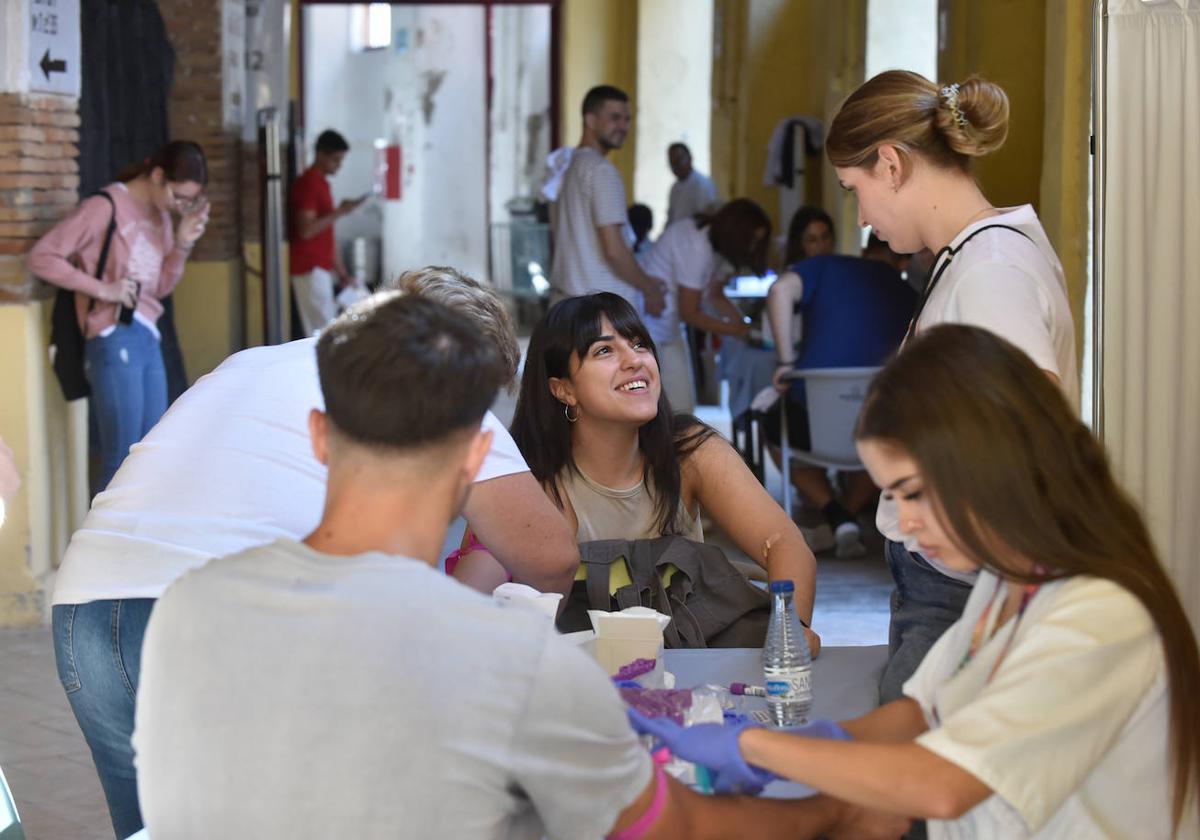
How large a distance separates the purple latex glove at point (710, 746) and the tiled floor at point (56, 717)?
226cm

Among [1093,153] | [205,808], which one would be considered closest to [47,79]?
[1093,153]

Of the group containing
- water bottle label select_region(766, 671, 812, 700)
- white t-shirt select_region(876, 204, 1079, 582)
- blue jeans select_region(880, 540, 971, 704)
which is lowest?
water bottle label select_region(766, 671, 812, 700)

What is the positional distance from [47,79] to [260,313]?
13.3 ft

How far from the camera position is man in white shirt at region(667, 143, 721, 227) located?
37.2 feet

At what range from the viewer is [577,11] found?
50.4 ft

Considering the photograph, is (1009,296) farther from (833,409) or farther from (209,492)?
(833,409)

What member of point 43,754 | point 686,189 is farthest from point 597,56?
point 43,754

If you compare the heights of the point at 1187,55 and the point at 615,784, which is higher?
the point at 1187,55

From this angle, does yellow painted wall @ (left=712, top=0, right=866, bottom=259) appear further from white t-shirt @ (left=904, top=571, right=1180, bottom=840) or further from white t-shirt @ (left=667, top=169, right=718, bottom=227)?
white t-shirt @ (left=904, top=571, right=1180, bottom=840)

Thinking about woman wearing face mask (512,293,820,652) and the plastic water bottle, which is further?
woman wearing face mask (512,293,820,652)

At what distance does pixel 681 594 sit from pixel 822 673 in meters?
0.32

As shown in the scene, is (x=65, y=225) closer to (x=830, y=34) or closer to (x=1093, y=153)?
(x=1093, y=153)

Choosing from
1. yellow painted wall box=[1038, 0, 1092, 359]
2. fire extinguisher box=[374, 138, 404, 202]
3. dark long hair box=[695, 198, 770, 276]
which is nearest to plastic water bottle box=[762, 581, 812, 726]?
yellow painted wall box=[1038, 0, 1092, 359]

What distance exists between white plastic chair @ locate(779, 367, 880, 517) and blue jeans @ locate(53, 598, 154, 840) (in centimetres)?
414
